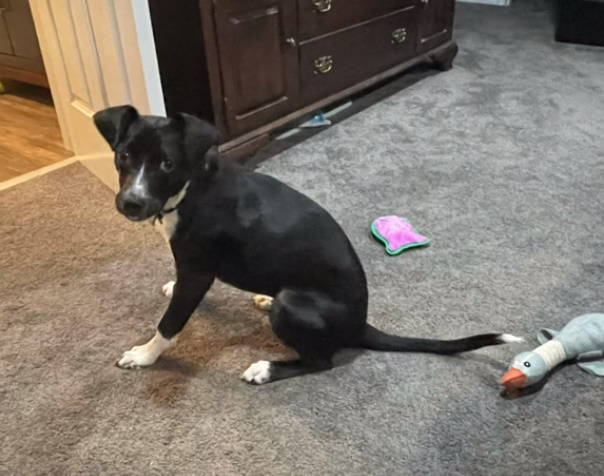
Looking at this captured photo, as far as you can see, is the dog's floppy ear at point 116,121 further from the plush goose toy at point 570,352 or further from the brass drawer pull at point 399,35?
the brass drawer pull at point 399,35

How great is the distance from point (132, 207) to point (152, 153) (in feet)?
0.37

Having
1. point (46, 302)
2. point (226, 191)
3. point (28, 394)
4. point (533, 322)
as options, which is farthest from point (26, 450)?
point (533, 322)

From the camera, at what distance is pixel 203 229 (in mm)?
1354

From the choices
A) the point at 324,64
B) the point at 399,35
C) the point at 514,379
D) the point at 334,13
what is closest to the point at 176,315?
the point at 514,379

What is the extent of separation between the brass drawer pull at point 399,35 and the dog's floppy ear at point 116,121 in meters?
1.95

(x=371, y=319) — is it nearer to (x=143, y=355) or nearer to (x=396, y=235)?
(x=396, y=235)

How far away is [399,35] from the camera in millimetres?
2951

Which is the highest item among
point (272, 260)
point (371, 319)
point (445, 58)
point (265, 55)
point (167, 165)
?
point (167, 165)

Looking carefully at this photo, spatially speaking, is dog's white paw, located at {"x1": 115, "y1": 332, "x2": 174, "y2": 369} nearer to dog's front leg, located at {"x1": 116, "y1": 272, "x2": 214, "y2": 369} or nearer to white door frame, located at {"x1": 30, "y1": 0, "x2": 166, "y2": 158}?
dog's front leg, located at {"x1": 116, "y1": 272, "x2": 214, "y2": 369}

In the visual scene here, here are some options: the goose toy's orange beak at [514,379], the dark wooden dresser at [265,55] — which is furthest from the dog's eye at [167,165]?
the dark wooden dresser at [265,55]

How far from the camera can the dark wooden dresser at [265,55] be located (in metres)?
2.13

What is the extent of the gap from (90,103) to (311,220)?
1.28 meters

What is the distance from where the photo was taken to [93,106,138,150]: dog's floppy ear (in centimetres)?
125

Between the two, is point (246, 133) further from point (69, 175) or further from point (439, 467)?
point (439, 467)
